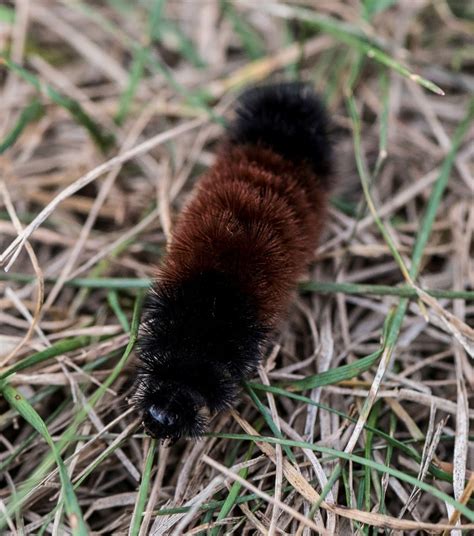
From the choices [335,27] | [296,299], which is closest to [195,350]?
[296,299]

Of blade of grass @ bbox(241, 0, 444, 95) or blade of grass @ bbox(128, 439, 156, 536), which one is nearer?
blade of grass @ bbox(128, 439, 156, 536)

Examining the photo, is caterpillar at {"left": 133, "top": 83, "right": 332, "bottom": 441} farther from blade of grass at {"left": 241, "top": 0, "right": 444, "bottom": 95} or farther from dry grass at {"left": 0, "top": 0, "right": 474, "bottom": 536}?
blade of grass at {"left": 241, "top": 0, "right": 444, "bottom": 95}

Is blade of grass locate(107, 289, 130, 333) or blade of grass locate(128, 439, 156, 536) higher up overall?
blade of grass locate(107, 289, 130, 333)

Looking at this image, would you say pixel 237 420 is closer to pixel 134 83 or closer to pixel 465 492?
pixel 465 492

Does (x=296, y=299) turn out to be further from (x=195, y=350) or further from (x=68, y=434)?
(x=68, y=434)

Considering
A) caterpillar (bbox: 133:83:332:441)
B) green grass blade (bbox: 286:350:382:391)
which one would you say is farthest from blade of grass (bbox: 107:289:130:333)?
green grass blade (bbox: 286:350:382:391)

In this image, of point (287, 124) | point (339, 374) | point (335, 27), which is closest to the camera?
point (339, 374)
